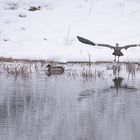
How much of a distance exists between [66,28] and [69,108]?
20.4 metres

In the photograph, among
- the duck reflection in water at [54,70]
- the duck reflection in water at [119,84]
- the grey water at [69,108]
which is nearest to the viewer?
the grey water at [69,108]

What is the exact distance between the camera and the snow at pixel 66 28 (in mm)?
28734

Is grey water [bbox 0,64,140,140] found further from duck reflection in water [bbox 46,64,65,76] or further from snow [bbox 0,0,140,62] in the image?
snow [bbox 0,0,140,62]

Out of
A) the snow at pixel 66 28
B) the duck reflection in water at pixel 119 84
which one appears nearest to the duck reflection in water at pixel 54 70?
the duck reflection in water at pixel 119 84

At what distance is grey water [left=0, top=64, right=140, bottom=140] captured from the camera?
9.20 metres

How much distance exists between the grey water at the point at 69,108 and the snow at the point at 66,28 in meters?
9.99

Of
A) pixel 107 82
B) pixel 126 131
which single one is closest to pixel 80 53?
pixel 107 82

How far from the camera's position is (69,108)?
11.8 meters

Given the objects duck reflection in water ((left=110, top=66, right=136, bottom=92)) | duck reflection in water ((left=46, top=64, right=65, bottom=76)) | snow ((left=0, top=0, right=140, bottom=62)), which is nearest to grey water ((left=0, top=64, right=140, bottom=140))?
duck reflection in water ((left=110, top=66, right=136, bottom=92))

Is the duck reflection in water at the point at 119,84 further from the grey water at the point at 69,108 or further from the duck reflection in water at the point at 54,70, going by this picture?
the duck reflection in water at the point at 54,70

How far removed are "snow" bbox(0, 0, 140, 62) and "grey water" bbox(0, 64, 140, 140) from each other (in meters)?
9.99

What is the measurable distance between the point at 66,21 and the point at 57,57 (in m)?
5.26

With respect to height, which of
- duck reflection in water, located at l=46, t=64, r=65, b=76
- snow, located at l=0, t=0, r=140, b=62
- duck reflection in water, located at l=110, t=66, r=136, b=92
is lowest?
duck reflection in water, located at l=110, t=66, r=136, b=92

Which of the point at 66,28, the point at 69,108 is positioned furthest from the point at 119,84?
the point at 66,28
